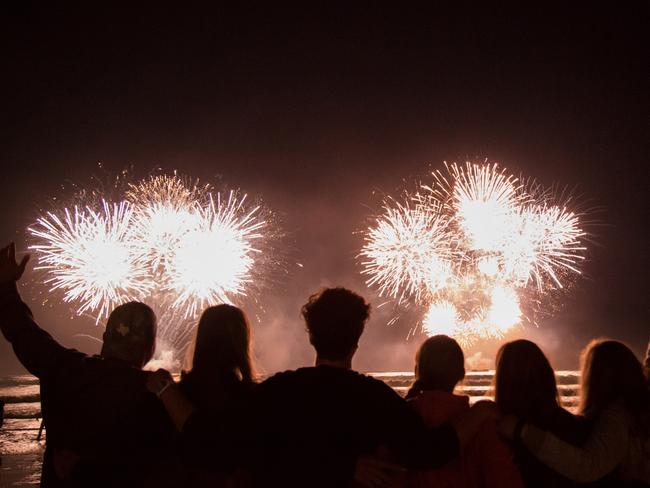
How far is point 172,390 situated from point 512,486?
6.55 feet

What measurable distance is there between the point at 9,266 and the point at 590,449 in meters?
4.05

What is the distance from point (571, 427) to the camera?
354cm

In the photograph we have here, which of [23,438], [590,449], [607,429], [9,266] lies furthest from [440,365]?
[23,438]

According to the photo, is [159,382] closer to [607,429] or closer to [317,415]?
[317,415]

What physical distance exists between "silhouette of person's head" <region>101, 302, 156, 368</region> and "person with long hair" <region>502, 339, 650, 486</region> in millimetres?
2331

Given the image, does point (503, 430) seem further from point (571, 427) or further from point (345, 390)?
point (345, 390)

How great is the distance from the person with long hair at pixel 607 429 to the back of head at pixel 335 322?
1.16 m

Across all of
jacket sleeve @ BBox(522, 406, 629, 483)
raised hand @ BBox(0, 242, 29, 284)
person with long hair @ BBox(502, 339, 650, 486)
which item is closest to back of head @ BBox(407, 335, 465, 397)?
person with long hair @ BBox(502, 339, 650, 486)

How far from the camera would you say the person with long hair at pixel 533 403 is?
3441 mm

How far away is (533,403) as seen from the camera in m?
3.47

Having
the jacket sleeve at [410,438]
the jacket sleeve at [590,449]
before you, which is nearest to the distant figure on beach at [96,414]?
the jacket sleeve at [410,438]

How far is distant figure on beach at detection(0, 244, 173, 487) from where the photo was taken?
10.5 ft

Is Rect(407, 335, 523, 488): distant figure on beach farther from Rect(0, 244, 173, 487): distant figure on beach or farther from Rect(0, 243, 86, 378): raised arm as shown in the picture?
Rect(0, 243, 86, 378): raised arm

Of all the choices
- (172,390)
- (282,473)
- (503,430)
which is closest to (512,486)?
(503,430)
